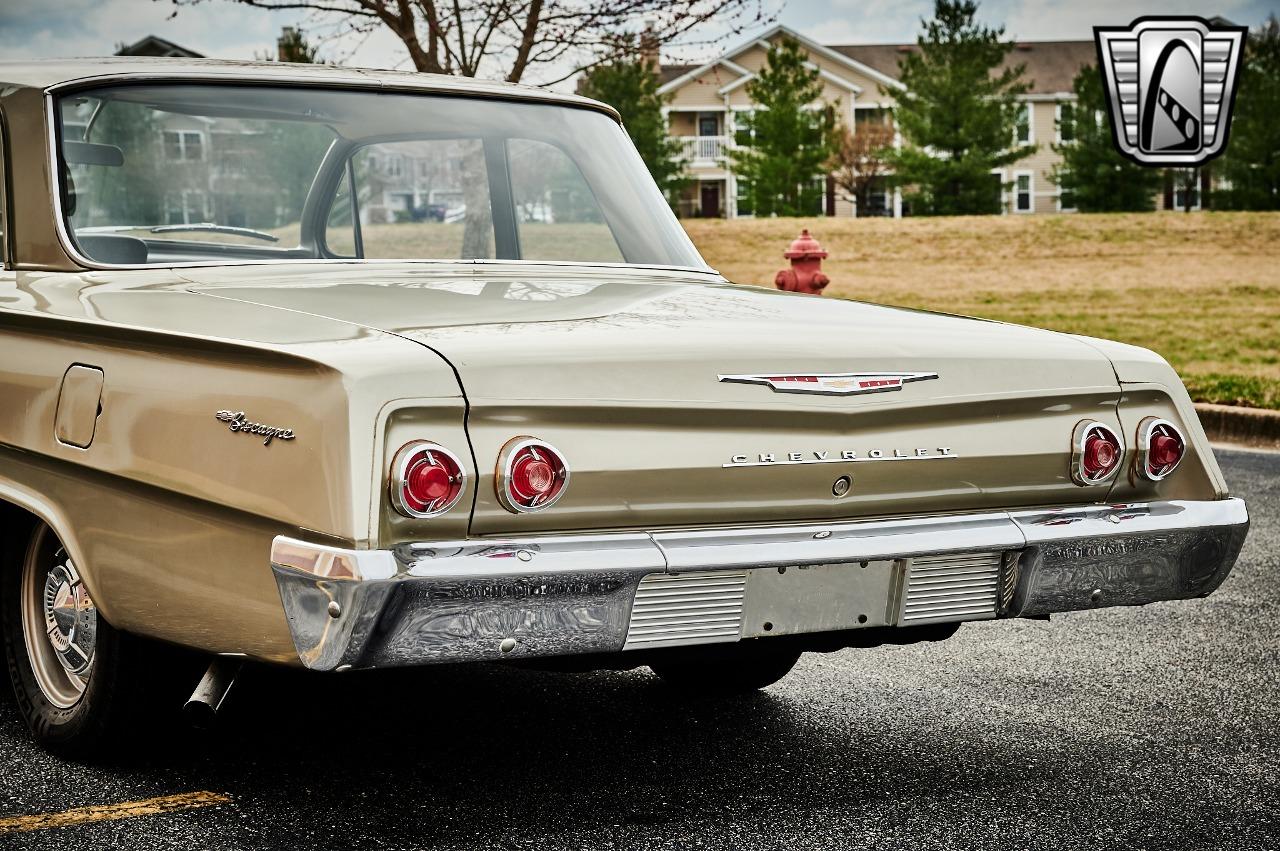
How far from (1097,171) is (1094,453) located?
42.4 metres

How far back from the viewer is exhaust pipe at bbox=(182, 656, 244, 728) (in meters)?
3.18

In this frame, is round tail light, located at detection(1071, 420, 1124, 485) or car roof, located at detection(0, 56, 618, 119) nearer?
round tail light, located at detection(1071, 420, 1124, 485)

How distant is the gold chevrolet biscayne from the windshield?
0.7 inches

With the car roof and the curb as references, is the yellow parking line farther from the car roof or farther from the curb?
the curb

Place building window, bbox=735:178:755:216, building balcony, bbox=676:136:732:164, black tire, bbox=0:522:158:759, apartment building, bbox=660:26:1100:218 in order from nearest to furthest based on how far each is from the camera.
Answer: black tire, bbox=0:522:158:759, building window, bbox=735:178:755:216, apartment building, bbox=660:26:1100:218, building balcony, bbox=676:136:732:164

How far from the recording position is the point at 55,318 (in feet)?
11.3

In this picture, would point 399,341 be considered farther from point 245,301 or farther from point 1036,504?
point 1036,504

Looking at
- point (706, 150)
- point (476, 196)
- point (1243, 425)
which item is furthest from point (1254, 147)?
point (476, 196)

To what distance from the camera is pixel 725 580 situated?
3010 millimetres

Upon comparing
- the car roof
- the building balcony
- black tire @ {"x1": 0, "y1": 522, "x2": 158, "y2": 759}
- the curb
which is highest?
the building balcony

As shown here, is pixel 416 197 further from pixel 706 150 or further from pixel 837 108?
pixel 706 150

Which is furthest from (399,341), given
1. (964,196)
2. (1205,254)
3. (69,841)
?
(964,196)

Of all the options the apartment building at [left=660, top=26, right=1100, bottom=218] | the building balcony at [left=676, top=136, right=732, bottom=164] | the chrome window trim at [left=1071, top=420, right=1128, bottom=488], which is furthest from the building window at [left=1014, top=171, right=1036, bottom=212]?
the chrome window trim at [left=1071, top=420, right=1128, bottom=488]

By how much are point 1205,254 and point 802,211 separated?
15.6 meters
